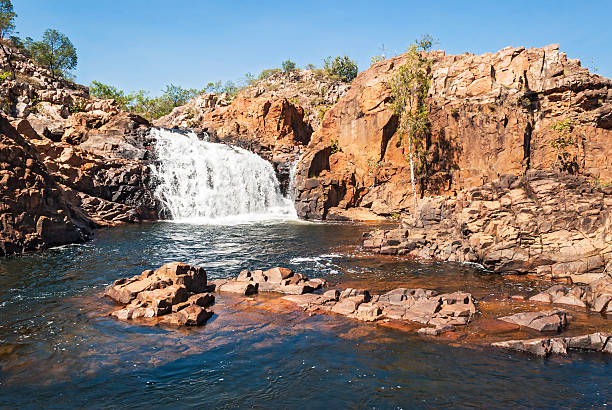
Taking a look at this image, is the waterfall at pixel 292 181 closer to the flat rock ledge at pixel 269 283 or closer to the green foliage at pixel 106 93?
the flat rock ledge at pixel 269 283

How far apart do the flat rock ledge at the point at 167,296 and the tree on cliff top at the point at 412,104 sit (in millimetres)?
26946

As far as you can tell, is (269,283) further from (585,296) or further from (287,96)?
(287,96)

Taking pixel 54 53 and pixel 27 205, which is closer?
pixel 27 205

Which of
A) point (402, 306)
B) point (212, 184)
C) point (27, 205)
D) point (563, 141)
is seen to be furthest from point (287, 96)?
point (402, 306)

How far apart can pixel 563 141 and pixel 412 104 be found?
543 inches

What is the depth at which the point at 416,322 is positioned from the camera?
12141 mm

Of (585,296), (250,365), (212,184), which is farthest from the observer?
(212,184)

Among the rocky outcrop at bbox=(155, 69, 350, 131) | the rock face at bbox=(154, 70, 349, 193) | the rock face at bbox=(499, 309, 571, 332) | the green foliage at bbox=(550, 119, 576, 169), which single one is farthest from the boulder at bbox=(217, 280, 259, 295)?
the rocky outcrop at bbox=(155, 69, 350, 131)

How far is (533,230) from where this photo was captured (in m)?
18.3

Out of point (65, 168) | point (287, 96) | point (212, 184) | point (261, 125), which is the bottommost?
point (212, 184)

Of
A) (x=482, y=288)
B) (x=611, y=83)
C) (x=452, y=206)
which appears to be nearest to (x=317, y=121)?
(x=611, y=83)

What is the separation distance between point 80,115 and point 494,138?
44.0 m

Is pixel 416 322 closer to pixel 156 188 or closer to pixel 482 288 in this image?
pixel 482 288

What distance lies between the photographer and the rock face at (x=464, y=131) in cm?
3431
